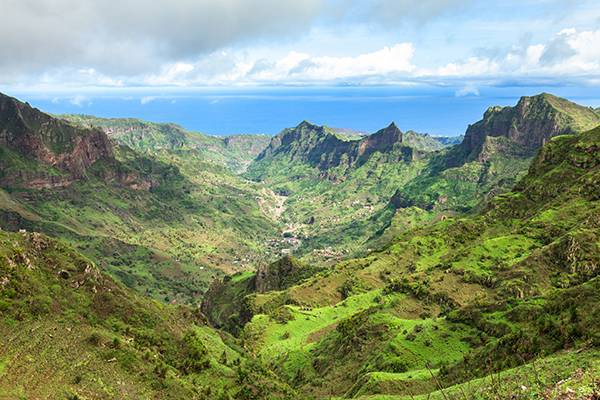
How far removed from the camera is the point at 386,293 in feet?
500

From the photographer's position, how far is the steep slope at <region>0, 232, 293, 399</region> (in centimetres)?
5722

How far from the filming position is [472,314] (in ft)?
324

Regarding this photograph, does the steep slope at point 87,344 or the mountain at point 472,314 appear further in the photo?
the mountain at point 472,314

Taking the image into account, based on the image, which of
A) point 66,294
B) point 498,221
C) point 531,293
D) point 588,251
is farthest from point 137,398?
point 498,221

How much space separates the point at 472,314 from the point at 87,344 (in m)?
73.6

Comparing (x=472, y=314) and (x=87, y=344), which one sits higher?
(x=87, y=344)

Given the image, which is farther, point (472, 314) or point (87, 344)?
point (472, 314)

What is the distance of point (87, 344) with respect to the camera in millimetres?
66188

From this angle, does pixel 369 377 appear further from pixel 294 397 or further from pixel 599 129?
pixel 599 129

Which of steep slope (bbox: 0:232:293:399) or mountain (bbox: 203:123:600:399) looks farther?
mountain (bbox: 203:123:600:399)

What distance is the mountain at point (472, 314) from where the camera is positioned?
5872cm

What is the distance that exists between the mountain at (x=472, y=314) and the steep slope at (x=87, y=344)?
74.4ft

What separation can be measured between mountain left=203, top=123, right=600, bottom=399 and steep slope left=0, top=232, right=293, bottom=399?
22677 millimetres

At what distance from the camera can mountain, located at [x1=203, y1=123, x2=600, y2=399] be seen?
193 feet
